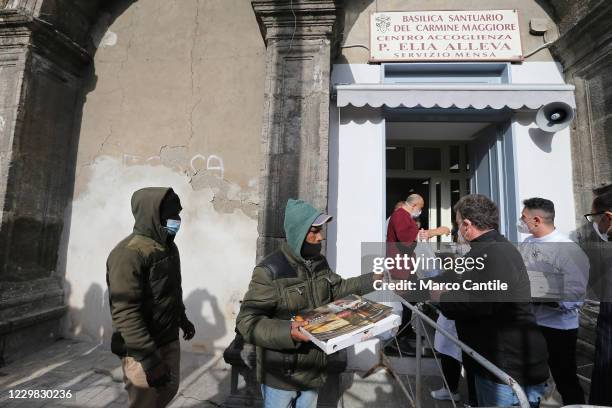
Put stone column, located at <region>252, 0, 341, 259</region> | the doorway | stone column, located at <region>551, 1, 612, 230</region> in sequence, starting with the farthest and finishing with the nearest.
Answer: the doorway < stone column, located at <region>551, 1, 612, 230</region> < stone column, located at <region>252, 0, 341, 259</region>

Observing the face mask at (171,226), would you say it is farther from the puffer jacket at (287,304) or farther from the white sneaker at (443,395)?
the white sneaker at (443,395)

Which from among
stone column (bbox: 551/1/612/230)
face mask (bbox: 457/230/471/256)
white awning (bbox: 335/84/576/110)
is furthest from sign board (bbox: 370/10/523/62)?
face mask (bbox: 457/230/471/256)

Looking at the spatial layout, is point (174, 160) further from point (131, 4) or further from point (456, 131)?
point (456, 131)

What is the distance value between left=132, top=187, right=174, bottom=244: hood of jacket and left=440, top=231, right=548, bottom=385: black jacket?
6.07 ft

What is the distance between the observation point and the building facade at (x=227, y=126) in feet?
12.4

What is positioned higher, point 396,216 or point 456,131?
point 456,131

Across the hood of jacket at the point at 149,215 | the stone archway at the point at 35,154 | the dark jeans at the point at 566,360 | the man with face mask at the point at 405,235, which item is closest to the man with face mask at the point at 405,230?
the man with face mask at the point at 405,235

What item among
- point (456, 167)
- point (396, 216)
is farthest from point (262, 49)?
point (456, 167)

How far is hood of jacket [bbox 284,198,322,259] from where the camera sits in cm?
179

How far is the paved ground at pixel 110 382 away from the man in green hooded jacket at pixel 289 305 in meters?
1.61

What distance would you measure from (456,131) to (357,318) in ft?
14.3

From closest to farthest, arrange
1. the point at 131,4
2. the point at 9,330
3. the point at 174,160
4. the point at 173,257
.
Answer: the point at 173,257
the point at 9,330
the point at 174,160
the point at 131,4

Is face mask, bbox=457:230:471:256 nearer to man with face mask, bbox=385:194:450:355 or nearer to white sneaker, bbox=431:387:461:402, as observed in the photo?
man with face mask, bbox=385:194:450:355

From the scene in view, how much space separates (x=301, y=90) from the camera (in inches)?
146
